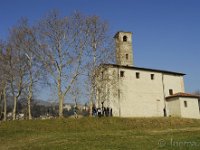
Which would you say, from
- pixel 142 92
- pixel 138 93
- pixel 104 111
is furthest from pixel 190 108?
pixel 104 111

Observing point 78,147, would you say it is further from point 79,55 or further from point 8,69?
point 8,69

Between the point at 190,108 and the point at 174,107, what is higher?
the point at 174,107

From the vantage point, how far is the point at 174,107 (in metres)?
41.4

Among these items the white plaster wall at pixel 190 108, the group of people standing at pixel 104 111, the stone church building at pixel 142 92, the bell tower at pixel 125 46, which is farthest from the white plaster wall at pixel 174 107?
the group of people standing at pixel 104 111

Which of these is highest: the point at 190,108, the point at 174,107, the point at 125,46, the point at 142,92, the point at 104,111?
the point at 125,46

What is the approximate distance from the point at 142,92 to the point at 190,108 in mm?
7918

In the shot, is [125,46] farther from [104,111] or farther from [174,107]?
[104,111]

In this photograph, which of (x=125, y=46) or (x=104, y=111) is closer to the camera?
(x=104, y=111)

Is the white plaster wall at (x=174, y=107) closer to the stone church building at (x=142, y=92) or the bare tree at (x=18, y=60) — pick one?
the stone church building at (x=142, y=92)

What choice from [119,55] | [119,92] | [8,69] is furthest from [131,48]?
[8,69]

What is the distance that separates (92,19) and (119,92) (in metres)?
11.6

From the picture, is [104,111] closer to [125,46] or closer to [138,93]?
[138,93]

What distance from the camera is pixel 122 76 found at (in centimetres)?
4028

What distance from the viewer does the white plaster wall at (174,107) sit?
40656 mm
